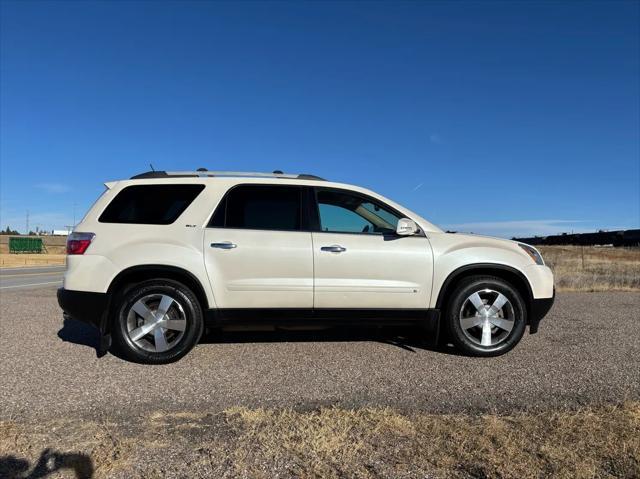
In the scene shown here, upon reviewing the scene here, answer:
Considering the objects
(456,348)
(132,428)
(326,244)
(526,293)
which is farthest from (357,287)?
(132,428)

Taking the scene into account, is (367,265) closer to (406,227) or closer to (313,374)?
(406,227)

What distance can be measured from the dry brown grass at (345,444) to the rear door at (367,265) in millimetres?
1696

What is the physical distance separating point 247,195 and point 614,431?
12.7 feet

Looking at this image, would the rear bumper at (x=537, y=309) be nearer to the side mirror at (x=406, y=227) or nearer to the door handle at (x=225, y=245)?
the side mirror at (x=406, y=227)

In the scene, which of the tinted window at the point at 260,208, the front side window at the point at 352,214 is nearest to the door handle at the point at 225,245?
the tinted window at the point at 260,208

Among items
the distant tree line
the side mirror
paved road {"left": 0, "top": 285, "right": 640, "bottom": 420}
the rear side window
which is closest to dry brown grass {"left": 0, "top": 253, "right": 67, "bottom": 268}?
paved road {"left": 0, "top": 285, "right": 640, "bottom": 420}

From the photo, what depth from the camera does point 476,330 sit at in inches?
219

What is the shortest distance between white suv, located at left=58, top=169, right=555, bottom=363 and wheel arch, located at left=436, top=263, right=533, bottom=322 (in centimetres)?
2

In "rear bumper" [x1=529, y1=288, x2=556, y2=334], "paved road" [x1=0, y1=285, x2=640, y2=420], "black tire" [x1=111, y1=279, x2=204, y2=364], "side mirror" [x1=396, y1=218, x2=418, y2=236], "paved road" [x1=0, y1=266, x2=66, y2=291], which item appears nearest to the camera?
"paved road" [x1=0, y1=285, x2=640, y2=420]

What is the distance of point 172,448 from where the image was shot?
323 cm

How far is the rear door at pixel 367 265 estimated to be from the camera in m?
5.37

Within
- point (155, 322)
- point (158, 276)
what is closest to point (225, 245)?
point (158, 276)

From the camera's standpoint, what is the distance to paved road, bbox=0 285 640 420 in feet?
13.6

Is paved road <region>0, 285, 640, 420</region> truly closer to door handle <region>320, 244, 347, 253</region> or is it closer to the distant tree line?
door handle <region>320, 244, 347, 253</region>
